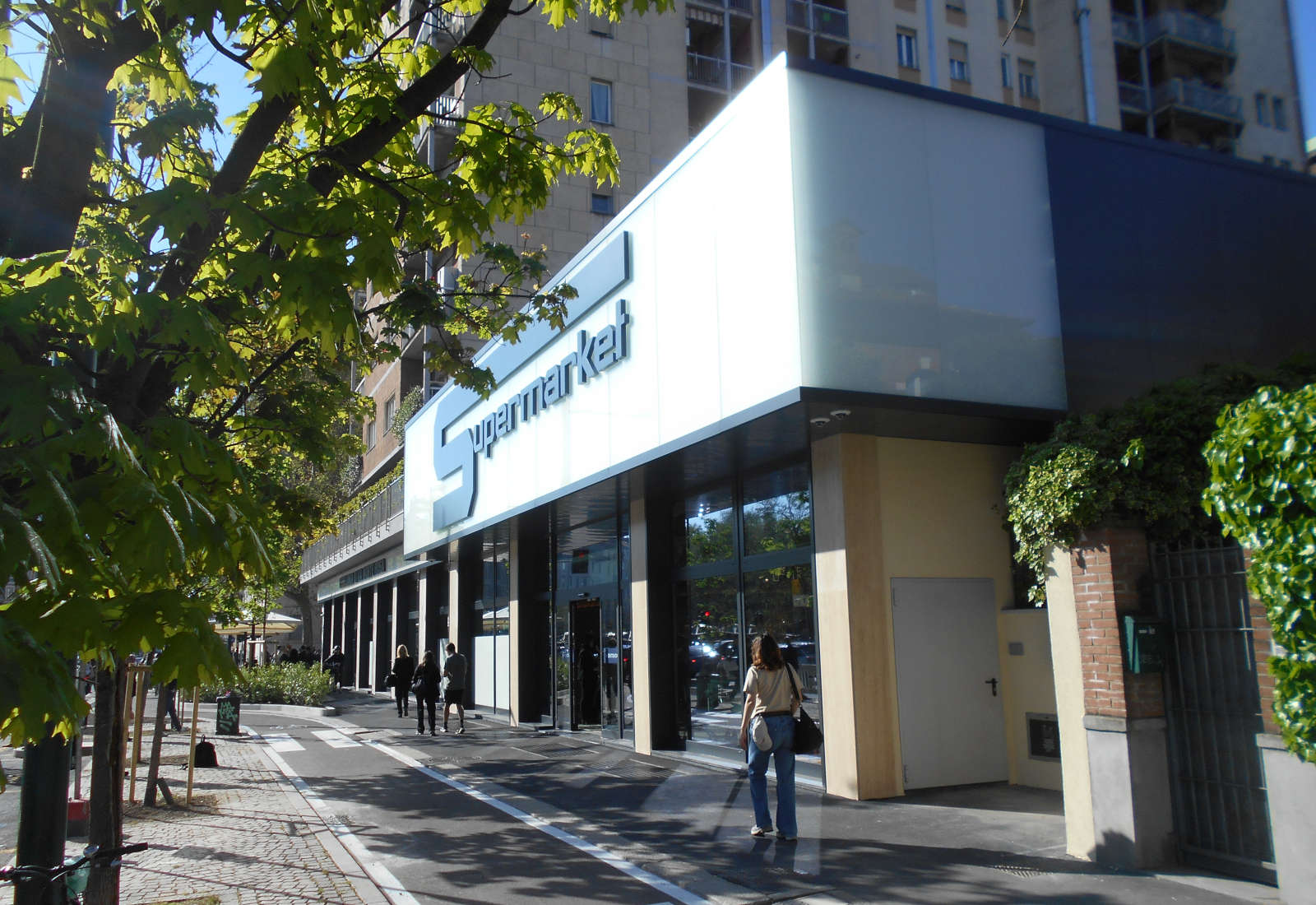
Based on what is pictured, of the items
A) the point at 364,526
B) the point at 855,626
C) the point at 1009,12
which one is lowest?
the point at 855,626

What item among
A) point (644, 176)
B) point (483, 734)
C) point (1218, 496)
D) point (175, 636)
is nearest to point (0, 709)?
point (175, 636)

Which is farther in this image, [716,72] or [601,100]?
[716,72]

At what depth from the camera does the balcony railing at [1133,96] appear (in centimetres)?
3775

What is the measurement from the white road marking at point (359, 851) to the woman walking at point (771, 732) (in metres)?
2.93

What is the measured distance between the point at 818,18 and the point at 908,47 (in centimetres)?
403

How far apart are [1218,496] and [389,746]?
14126 mm

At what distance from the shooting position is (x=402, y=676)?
73.8ft

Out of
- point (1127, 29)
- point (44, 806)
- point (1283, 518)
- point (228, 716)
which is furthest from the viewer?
point (1127, 29)

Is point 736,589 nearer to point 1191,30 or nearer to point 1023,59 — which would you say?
point 1023,59

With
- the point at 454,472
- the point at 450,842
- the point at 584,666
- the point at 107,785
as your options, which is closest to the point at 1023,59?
the point at 454,472

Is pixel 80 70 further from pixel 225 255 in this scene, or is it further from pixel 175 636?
pixel 175 636

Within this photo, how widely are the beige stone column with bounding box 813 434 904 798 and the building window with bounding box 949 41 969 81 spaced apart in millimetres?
32119

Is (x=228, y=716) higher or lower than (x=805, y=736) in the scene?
lower

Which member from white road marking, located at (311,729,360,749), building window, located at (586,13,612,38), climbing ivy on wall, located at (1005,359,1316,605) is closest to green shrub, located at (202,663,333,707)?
white road marking, located at (311,729,360,749)
